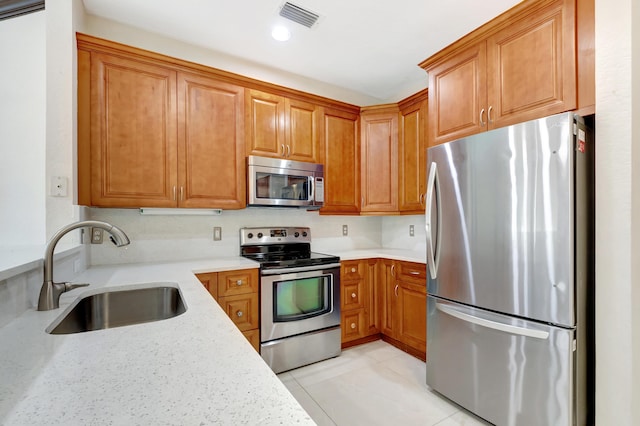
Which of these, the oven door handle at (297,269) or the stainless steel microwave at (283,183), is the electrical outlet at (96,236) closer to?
the stainless steel microwave at (283,183)

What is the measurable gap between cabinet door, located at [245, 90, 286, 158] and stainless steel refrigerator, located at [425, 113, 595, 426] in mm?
1389

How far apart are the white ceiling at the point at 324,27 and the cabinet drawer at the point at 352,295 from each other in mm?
2081

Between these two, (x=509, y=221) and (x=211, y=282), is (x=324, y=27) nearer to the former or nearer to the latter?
(x=509, y=221)

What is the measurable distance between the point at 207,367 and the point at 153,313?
3.28 feet

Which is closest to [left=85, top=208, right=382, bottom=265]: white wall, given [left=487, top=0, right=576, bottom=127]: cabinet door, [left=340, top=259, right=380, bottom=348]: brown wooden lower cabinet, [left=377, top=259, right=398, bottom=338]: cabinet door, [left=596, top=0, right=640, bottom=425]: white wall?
[left=340, top=259, right=380, bottom=348]: brown wooden lower cabinet

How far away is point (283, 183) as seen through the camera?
2545 mm

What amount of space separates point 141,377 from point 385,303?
244 centimetres

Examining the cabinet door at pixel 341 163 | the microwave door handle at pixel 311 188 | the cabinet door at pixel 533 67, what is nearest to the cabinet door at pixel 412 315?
the cabinet door at pixel 341 163

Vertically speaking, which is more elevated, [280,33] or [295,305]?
[280,33]

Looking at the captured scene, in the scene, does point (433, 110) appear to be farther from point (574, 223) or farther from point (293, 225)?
point (293, 225)

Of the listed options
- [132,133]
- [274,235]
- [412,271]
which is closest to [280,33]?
[132,133]

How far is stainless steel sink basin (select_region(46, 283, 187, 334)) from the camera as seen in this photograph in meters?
1.21

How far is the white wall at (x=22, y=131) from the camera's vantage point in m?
1.88

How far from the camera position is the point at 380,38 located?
2350 millimetres
